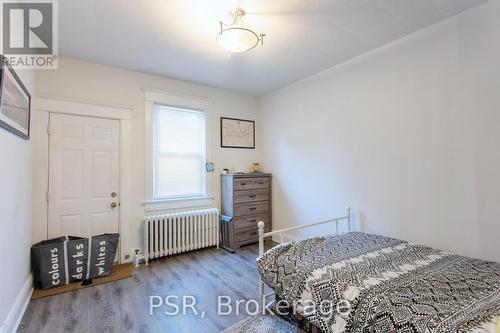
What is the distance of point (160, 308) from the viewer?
86.5 inches

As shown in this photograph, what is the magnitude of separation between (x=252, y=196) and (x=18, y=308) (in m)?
2.84

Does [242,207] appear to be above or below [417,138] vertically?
below

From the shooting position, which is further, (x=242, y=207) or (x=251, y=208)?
(x=251, y=208)

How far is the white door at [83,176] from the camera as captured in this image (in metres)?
2.83

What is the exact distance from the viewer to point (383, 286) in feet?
4.83

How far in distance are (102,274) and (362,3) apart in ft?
12.2

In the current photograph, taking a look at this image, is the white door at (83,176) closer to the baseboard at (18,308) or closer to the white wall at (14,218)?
the white wall at (14,218)

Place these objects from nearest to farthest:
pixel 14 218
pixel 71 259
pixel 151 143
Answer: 1. pixel 14 218
2. pixel 71 259
3. pixel 151 143

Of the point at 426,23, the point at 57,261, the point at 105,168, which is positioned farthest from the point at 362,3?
the point at 57,261

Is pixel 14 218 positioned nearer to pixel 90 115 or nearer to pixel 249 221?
pixel 90 115

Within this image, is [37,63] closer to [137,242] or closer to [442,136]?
[137,242]

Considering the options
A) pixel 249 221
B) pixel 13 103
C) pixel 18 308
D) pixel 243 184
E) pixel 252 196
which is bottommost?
pixel 18 308

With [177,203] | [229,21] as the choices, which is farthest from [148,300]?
[229,21]

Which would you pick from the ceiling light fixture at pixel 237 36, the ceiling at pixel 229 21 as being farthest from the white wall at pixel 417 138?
the ceiling light fixture at pixel 237 36
